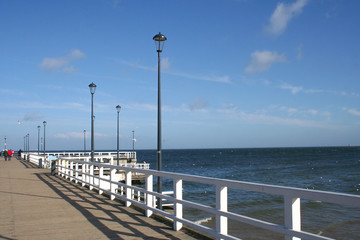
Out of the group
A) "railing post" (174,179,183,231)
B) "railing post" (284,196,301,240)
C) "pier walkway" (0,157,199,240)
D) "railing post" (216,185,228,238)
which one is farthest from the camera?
"railing post" (174,179,183,231)


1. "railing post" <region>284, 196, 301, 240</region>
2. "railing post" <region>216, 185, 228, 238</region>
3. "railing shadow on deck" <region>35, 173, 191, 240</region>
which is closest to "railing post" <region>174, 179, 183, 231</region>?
"railing shadow on deck" <region>35, 173, 191, 240</region>

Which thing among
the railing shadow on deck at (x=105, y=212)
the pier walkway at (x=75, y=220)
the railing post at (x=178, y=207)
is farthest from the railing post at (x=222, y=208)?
the railing post at (x=178, y=207)

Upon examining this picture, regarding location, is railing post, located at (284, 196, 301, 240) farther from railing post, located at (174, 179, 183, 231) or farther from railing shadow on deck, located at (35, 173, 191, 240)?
railing post, located at (174, 179, 183, 231)

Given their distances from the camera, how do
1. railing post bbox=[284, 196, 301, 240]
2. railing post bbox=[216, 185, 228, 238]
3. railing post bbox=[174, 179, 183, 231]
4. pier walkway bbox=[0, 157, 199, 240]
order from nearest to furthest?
railing post bbox=[284, 196, 301, 240] → railing post bbox=[216, 185, 228, 238] → pier walkway bbox=[0, 157, 199, 240] → railing post bbox=[174, 179, 183, 231]

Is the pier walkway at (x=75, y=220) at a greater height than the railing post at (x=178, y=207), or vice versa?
the railing post at (x=178, y=207)

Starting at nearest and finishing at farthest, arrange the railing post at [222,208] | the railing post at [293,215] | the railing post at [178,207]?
the railing post at [293,215] → the railing post at [222,208] → the railing post at [178,207]

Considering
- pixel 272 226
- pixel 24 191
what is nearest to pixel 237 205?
pixel 24 191

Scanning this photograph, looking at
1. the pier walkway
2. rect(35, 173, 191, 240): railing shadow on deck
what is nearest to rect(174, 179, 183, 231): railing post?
the pier walkway

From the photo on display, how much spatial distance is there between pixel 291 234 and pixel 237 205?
17.6 m

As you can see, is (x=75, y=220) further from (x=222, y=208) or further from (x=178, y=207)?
(x=222, y=208)

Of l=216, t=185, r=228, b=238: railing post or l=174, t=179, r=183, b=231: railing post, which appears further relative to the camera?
l=174, t=179, r=183, b=231: railing post

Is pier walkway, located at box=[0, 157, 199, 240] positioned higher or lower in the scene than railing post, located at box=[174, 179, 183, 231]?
lower

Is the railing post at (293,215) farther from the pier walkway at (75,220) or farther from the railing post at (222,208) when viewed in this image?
the pier walkway at (75,220)

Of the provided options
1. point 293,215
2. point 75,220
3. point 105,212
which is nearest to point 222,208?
point 293,215
